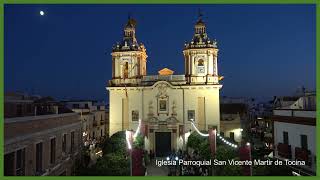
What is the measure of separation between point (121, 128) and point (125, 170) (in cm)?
1957

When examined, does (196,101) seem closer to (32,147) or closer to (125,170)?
(125,170)

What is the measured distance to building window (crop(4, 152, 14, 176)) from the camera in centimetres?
1481

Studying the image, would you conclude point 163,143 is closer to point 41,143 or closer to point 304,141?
point 304,141

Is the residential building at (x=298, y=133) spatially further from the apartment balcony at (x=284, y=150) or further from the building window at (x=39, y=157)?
the building window at (x=39, y=157)

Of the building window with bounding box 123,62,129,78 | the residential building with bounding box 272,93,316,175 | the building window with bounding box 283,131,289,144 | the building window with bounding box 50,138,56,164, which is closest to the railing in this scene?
the building window with bounding box 123,62,129,78

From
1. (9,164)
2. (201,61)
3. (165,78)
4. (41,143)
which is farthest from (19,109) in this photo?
(201,61)

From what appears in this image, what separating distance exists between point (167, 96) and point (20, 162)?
22.0 m

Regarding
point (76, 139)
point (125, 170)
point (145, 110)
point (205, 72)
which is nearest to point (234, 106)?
point (205, 72)

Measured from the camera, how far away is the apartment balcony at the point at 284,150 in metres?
21.9

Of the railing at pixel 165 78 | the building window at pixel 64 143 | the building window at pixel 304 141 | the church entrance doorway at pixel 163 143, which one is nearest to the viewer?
the building window at pixel 304 141

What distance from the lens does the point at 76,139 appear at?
2627 cm

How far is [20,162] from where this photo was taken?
52.4ft

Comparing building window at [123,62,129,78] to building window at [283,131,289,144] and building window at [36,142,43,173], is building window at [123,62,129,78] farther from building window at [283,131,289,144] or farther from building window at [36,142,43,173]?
building window at [36,142,43,173]

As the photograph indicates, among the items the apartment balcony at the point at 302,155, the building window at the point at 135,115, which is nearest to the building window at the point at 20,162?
the apartment balcony at the point at 302,155
